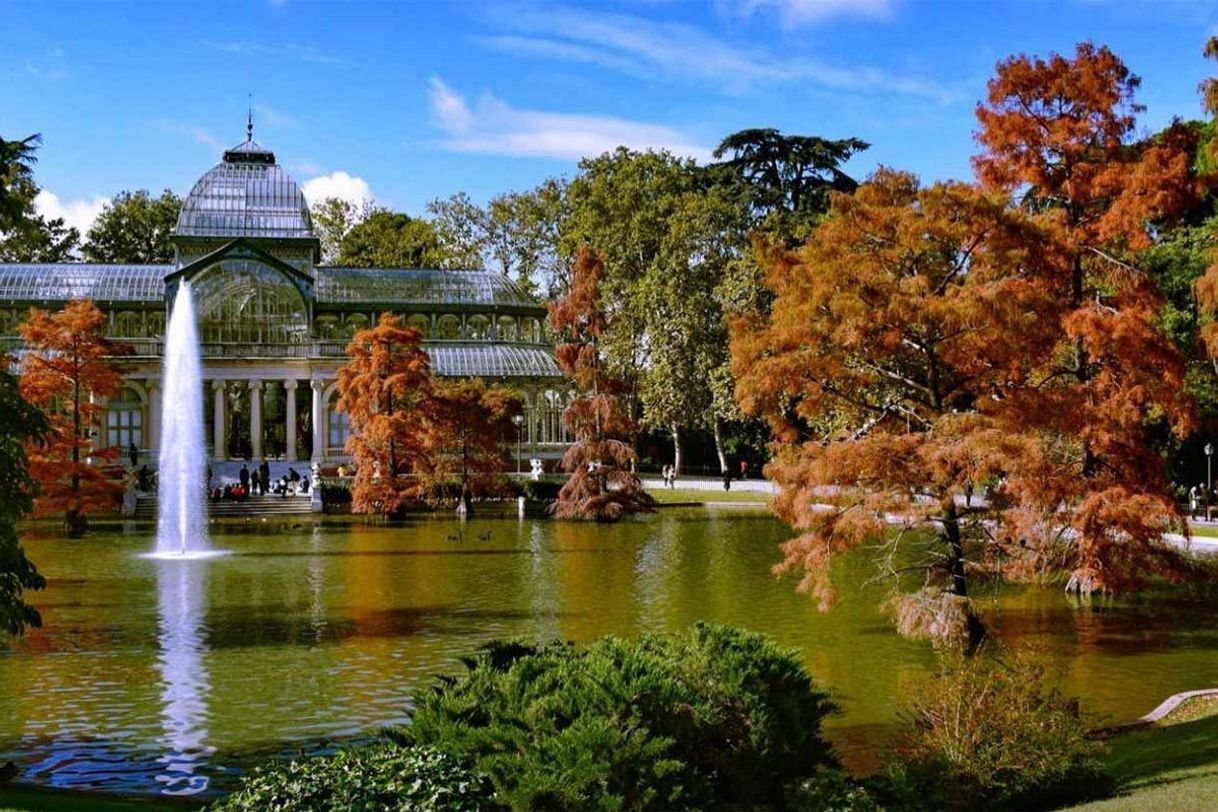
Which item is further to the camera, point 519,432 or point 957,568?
point 519,432

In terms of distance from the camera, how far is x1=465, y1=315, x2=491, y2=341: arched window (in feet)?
205

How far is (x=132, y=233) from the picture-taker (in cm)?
7700

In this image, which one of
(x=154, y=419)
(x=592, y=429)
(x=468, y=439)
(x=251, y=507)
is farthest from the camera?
(x=154, y=419)

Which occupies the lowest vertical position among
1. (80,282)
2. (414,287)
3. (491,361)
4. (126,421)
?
(126,421)

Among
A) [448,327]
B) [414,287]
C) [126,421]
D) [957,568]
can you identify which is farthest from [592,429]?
[126,421]

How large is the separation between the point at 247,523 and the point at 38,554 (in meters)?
10.2

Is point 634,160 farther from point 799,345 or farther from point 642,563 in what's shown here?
point 799,345

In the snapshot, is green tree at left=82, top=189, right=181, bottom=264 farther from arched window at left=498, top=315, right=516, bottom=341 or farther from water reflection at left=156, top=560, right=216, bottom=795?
water reflection at left=156, top=560, right=216, bottom=795

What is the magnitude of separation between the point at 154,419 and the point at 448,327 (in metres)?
13.6

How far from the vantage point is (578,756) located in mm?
8734

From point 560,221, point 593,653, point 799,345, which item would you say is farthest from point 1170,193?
point 560,221

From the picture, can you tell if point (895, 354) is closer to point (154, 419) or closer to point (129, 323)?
point (154, 419)

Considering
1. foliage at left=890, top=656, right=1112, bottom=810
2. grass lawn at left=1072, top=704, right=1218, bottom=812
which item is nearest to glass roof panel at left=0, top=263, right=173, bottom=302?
grass lawn at left=1072, top=704, right=1218, bottom=812

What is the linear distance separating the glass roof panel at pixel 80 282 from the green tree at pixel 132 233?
15.6 m
